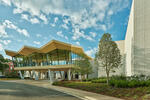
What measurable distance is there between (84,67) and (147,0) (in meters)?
14.6

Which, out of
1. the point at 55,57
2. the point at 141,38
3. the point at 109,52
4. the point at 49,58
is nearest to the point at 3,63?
the point at 49,58

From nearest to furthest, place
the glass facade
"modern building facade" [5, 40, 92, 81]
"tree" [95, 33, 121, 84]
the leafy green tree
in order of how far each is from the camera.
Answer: "tree" [95, 33, 121, 84] → "modern building facade" [5, 40, 92, 81] → the glass facade → the leafy green tree

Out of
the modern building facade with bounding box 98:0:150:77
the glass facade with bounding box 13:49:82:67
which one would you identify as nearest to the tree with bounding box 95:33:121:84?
the modern building facade with bounding box 98:0:150:77

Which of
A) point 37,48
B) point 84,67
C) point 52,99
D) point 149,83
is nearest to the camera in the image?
point 52,99

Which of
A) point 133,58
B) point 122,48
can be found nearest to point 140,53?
point 133,58

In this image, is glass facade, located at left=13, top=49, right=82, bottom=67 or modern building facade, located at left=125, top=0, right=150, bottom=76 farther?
glass facade, located at left=13, top=49, right=82, bottom=67

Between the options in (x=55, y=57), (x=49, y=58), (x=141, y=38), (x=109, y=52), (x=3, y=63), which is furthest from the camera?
(x=3, y=63)

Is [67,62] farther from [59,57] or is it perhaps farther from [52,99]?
[52,99]

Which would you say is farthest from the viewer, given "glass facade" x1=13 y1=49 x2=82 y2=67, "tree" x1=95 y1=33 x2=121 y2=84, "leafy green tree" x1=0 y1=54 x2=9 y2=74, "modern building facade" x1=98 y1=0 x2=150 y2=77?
"leafy green tree" x1=0 y1=54 x2=9 y2=74

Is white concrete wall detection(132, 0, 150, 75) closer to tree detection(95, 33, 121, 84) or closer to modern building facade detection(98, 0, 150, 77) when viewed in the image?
modern building facade detection(98, 0, 150, 77)

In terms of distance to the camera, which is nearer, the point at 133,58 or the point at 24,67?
the point at 133,58

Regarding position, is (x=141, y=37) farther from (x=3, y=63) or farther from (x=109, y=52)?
(x=3, y=63)

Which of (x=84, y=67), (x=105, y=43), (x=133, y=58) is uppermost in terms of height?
(x=105, y=43)

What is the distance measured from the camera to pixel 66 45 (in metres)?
30.1
